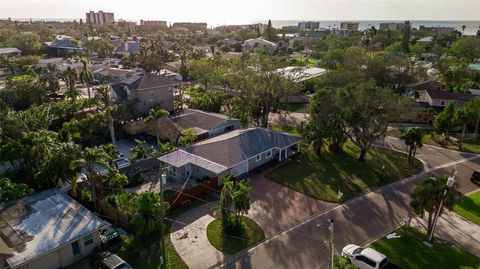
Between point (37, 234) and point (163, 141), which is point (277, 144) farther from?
point (37, 234)

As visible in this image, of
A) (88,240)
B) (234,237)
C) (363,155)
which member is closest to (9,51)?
(88,240)

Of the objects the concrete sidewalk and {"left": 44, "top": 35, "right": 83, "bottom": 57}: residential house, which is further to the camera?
{"left": 44, "top": 35, "right": 83, "bottom": 57}: residential house

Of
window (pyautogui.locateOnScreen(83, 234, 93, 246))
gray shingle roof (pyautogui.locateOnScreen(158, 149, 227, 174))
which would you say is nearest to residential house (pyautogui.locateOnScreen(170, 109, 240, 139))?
gray shingle roof (pyautogui.locateOnScreen(158, 149, 227, 174))

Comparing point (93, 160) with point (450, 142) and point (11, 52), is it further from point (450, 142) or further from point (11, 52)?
point (11, 52)

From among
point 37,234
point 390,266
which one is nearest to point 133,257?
point 37,234

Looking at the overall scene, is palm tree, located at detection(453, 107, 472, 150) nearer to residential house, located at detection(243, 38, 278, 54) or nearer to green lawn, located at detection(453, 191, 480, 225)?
green lawn, located at detection(453, 191, 480, 225)
